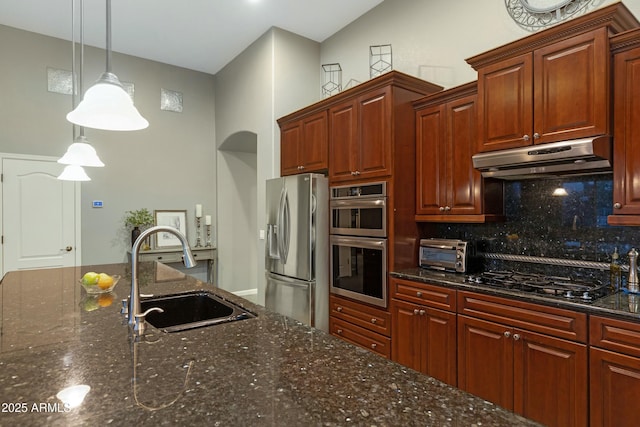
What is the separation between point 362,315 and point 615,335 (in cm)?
175

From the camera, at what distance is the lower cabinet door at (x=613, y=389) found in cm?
160

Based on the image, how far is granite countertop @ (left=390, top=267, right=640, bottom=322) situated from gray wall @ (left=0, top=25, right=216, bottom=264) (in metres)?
4.17

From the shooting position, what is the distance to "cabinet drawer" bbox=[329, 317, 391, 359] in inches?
112

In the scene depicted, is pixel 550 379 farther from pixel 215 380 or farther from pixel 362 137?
pixel 362 137

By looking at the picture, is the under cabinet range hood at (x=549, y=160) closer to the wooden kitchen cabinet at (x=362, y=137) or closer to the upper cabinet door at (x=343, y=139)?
the wooden kitchen cabinet at (x=362, y=137)

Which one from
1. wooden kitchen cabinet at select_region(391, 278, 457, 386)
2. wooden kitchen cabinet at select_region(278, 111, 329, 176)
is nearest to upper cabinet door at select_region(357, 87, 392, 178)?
wooden kitchen cabinet at select_region(278, 111, 329, 176)

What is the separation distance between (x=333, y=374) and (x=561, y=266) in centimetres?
216

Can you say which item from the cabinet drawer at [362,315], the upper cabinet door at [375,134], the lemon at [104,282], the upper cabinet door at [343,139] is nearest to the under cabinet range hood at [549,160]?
the upper cabinet door at [375,134]

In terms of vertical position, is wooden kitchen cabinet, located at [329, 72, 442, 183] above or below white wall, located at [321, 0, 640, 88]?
below

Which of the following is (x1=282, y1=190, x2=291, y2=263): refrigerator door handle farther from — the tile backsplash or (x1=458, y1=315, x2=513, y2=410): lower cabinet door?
(x1=458, y1=315, x2=513, y2=410): lower cabinet door

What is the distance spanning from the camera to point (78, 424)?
2.40 feet

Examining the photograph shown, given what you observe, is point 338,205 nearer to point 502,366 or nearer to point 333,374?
point 502,366

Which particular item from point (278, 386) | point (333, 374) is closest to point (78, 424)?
point (278, 386)

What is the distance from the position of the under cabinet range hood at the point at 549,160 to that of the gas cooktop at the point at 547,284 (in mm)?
697
